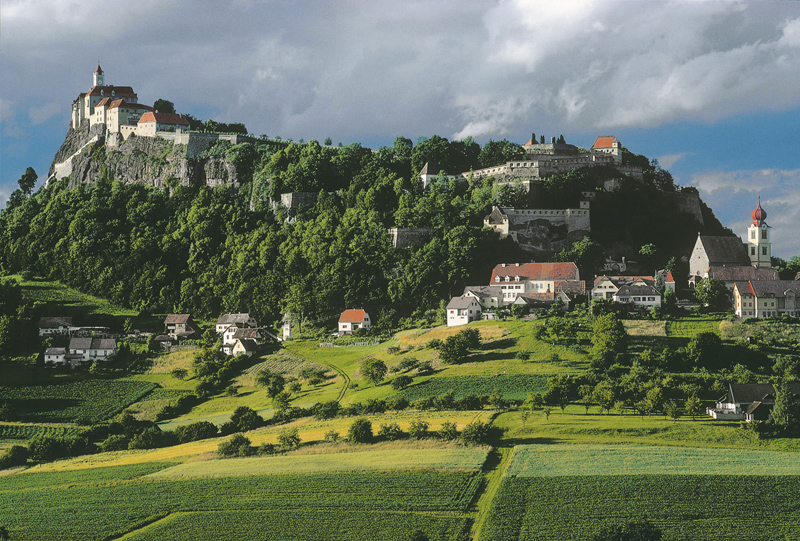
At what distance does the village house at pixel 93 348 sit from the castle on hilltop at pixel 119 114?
154ft

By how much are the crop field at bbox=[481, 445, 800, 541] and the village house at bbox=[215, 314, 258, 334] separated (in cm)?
4871

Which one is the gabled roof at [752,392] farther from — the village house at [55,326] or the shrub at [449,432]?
the village house at [55,326]

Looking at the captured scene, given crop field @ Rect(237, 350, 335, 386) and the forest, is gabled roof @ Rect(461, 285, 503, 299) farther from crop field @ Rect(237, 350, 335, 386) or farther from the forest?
crop field @ Rect(237, 350, 335, 386)

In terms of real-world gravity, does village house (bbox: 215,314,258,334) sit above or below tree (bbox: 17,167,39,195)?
below

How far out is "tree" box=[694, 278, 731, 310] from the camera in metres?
84.7

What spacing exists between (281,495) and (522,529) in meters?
13.9

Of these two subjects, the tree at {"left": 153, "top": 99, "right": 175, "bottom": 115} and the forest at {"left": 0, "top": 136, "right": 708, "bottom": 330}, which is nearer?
the forest at {"left": 0, "top": 136, "right": 708, "bottom": 330}

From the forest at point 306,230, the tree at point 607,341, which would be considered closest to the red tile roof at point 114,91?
the forest at point 306,230

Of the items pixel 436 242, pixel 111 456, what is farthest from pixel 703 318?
pixel 111 456

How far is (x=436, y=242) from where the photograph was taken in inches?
3844

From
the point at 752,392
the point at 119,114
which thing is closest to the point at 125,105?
the point at 119,114

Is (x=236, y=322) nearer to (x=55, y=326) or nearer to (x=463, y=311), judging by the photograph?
(x=55, y=326)

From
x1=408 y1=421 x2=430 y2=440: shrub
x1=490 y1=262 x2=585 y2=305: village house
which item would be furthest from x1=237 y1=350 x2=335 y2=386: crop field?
x1=408 y1=421 x2=430 y2=440: shrub

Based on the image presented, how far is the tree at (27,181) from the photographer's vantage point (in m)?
140
